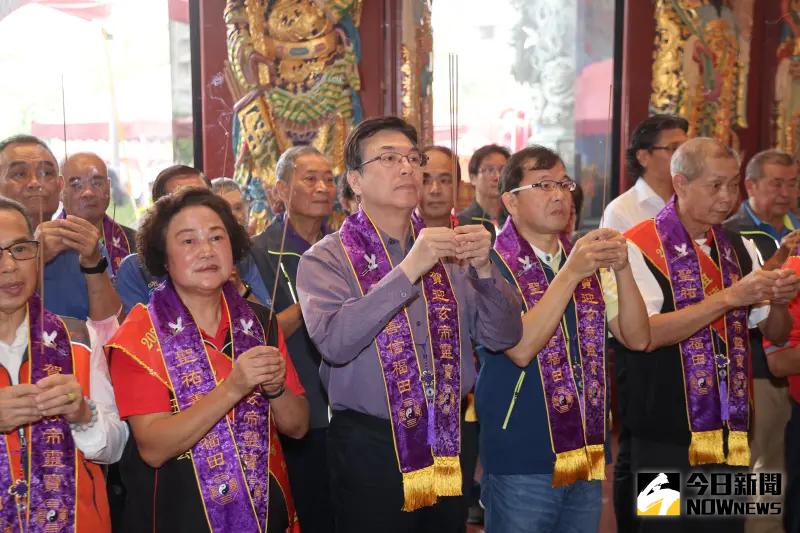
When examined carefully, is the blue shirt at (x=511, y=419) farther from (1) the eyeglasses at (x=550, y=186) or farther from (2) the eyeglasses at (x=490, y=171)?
(2) the eyeglasses at (x=490, y=171)

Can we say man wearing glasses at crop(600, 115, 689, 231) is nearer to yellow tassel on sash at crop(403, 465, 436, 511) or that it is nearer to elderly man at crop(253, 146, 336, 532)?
elderly man at crop(253, 146, 336, 532)

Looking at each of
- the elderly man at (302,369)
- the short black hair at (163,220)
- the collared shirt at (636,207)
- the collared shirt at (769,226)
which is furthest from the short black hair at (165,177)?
the collared shirt at (769,226)

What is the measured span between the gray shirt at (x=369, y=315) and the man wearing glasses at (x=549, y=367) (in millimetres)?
156

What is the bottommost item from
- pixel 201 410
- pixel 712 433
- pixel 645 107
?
pixel 712 433

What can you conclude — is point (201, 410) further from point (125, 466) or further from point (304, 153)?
point (304, 153)

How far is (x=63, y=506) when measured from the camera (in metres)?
2.16

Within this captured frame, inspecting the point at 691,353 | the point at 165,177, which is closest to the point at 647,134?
the point at 691,353

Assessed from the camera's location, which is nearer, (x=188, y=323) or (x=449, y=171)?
(x=188, y=323)

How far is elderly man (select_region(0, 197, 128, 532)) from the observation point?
2.12 metres

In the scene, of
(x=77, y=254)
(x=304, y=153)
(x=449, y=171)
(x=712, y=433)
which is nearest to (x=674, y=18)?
(x=449, y=171)

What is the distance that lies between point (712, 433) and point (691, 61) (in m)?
3.49

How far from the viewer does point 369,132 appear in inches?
98.0

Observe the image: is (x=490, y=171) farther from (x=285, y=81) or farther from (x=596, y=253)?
(x=596, y=253)

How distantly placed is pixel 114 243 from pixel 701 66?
155 inches
